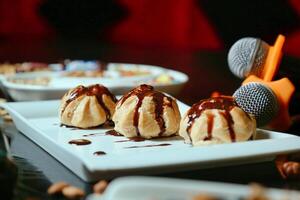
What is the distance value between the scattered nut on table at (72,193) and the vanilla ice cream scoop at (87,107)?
0.46 meters

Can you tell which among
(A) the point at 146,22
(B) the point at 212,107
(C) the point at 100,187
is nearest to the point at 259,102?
(B) the point at 212,107

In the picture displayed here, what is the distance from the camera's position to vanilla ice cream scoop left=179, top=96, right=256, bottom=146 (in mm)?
1236

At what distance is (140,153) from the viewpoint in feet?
3.54

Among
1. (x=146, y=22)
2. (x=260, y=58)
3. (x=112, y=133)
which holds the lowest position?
(x=146, y=22)

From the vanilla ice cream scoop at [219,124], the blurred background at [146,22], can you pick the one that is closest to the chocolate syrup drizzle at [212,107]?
the vanilla ice cream scoop at [219,124]

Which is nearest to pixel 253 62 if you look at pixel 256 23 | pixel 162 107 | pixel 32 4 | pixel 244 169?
pixel 162 107

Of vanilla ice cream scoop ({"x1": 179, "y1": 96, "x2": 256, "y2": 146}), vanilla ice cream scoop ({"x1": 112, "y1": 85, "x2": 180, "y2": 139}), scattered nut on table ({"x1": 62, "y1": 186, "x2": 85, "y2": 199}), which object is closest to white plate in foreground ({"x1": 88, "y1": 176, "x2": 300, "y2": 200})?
scattered nut on table ({"x1": 62, "y1": 186, "x2": 85, "y2": 199})

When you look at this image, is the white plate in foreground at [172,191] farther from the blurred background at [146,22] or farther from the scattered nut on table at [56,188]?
the blurred background at [146,22]

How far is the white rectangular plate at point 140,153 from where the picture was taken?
3.42 ft

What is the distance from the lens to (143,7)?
147 inches

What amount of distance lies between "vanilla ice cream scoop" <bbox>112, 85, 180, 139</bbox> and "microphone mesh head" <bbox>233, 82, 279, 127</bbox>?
13 centimetres

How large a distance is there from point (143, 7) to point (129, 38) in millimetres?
199

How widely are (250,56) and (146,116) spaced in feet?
0.94

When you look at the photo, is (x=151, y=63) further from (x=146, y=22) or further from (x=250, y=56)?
(x=146, y=22)
